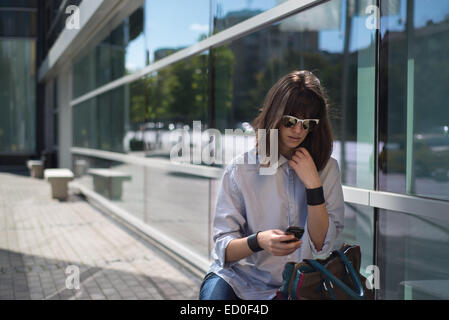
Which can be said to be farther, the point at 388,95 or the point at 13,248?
the point at 13,248

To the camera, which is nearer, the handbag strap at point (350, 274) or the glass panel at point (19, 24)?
the handbag strap at point (350, 274)

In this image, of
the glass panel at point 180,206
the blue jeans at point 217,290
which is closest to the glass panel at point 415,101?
the blue jeans at point 217,290

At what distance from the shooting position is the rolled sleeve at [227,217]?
2.26 m

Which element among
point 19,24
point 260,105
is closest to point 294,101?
point 260,105

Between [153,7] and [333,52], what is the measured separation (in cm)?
761

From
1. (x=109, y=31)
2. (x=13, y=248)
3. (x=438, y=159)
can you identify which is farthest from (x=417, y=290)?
(x=109, y=31)

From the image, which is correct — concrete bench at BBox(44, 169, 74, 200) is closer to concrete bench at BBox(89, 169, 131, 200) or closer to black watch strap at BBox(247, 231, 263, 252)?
concrete bench at BBox(89, 169, 131, 200)

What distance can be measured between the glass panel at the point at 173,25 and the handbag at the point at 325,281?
158 inches

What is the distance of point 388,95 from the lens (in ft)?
9.53

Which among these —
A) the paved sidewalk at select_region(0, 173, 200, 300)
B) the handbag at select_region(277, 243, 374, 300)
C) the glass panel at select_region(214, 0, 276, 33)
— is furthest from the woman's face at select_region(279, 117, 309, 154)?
the paved sidewalk at select_region(0, 173, 200, 300)

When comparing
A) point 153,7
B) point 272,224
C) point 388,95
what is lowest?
point 272,224

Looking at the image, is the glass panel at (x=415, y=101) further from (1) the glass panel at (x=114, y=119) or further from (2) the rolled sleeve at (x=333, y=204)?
(1) the glass panel at (x=114, y=119)

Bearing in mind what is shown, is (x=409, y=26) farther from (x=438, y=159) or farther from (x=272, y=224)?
(x=272, y=224)

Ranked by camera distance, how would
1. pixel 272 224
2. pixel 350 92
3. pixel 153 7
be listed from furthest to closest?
pixel 350 92, pixel 153 7, pixel 272 224
